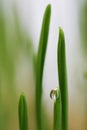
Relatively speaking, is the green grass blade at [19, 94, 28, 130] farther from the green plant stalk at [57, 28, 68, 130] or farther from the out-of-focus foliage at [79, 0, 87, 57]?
the out-of-focus foliage at [79, 0, 87, 57]

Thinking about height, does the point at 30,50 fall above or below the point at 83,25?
below

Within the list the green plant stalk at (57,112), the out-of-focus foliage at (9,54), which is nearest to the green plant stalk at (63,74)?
the green plant stalk at (57,112)

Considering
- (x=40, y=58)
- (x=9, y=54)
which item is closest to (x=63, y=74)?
(x=40, y=58)

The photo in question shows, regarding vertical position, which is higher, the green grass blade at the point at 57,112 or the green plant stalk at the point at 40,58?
the green plant stalk at the point at 40,58

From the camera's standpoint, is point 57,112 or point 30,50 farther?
point 30,50

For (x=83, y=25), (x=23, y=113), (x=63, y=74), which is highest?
(x=83, y=25)

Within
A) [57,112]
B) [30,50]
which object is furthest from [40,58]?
[57,112]

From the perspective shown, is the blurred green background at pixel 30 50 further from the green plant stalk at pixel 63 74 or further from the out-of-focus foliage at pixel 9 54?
the green plant stalk at pixel 63 74

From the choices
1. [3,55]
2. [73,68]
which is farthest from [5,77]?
[73,68]

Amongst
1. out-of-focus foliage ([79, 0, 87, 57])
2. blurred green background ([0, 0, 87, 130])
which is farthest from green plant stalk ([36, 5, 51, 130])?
out-of-focus foliage ([79, 0, 87, 57])

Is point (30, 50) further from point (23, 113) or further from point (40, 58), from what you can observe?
point (23, 113)
